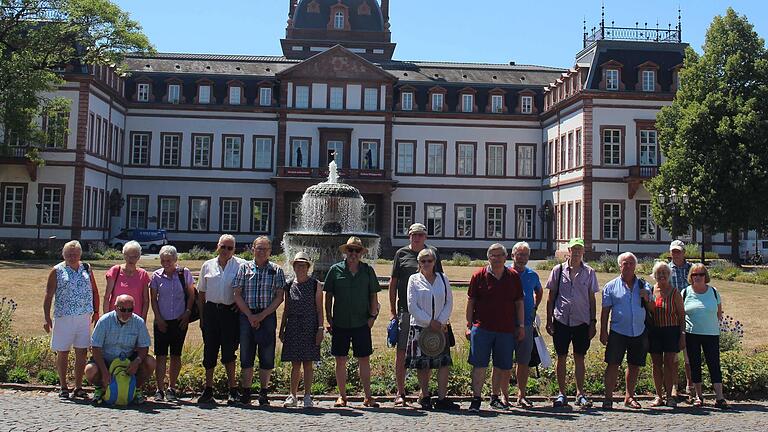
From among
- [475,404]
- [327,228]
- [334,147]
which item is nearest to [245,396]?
[475,404]

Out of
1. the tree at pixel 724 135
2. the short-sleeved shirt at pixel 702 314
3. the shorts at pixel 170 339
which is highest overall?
the tree at pixel 724 135

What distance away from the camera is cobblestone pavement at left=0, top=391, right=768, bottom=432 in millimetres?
7652

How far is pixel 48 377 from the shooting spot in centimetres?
945

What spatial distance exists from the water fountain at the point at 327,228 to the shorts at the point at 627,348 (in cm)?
1192

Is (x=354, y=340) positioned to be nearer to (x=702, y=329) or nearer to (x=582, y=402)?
(x=582, y=402)

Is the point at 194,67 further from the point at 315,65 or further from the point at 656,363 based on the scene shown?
the point at 656,363

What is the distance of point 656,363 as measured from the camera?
920cm

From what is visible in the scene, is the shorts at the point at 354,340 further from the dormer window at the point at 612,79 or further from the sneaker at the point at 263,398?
the dormer window at the point at 612,79

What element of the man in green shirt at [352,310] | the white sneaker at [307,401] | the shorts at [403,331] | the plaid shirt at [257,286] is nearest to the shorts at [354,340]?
the man in green shirt at [352,310]

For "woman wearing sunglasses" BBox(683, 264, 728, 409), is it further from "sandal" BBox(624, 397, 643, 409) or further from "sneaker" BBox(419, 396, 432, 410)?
"sneaker" BBox(419, 396, 432, 410)

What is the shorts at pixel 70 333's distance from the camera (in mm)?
8859

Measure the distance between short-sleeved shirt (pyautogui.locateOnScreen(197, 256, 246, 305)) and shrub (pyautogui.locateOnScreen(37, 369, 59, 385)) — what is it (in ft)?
6.67

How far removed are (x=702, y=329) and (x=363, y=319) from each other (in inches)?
148

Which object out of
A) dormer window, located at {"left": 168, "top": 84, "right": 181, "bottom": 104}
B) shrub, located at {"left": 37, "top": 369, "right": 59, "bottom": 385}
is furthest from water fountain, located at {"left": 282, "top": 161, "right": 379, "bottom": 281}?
dormer window, located at {"left": 168, "top": 84, "right": 181, "bottom": 104}
